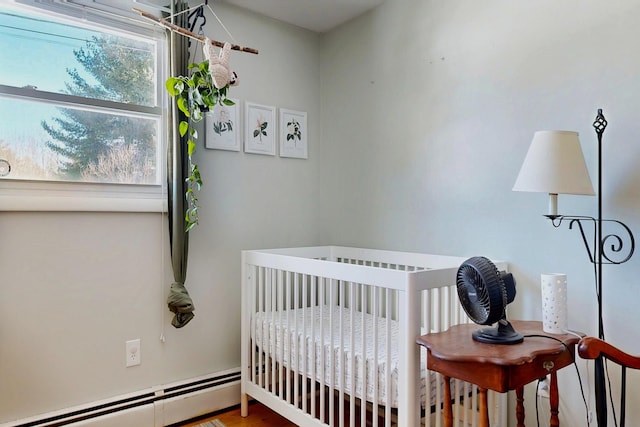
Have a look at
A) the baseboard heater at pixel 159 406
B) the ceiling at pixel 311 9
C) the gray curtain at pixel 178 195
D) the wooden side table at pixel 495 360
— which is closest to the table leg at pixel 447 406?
the wooden side table at pixel 495 360

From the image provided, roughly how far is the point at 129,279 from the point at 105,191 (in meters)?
0.46

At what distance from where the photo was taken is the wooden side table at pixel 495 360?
1212 millimetres

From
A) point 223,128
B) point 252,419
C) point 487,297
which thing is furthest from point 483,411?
point 223,128

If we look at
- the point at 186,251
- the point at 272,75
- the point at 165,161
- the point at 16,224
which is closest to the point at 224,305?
the point at 186,251

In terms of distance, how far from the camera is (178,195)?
2.21 m

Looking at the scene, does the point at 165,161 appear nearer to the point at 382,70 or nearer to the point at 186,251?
the point at 186,251

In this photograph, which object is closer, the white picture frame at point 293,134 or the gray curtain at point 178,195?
the gray curtain at point 178,195

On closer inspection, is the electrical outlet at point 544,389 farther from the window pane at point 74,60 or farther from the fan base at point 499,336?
the window pane at point 74,60

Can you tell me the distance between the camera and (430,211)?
2246 millimetres

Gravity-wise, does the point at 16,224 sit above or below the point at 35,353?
above

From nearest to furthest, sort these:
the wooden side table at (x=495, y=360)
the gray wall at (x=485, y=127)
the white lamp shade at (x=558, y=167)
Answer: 1. the wooden side table at (x=495, y=360)
2. the white lamp shade at (x=558, y=167)
3. the gray wall at (x=485, y=127)

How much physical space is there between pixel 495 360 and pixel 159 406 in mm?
1785

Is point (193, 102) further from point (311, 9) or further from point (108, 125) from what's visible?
point (311, 9)

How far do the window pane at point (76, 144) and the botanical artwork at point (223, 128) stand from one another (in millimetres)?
290
